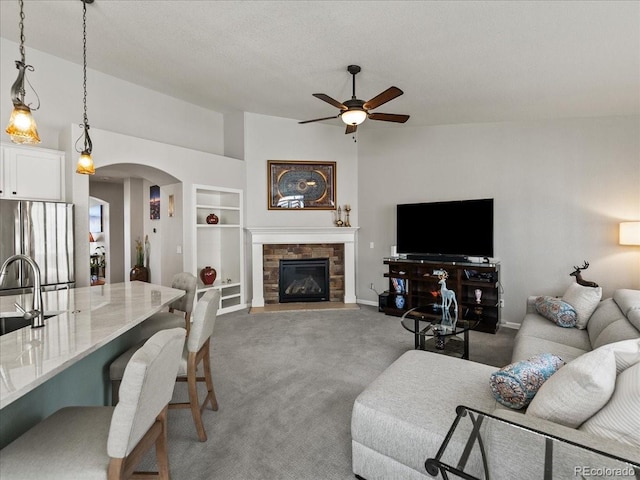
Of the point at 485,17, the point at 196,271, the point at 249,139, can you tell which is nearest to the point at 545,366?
the point at 485,17

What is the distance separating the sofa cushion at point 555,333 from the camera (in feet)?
8.95

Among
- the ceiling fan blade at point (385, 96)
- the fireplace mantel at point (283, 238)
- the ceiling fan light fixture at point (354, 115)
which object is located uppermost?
the ceiling fan blade at point (385, 96)

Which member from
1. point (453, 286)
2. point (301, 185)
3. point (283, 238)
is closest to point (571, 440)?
point (453, 286)

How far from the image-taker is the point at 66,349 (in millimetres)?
1381

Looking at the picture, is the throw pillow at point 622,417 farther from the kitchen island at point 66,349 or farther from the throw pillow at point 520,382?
the kitchen island at point 66,349

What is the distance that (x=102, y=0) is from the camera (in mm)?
2736

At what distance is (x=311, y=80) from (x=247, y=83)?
0.90m

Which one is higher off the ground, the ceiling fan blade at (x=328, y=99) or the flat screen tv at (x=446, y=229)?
the ceiling fan blade at (x=328, y=99)

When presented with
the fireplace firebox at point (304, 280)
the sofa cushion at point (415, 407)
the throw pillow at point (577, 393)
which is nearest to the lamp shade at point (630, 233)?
the sofa cushion at point (415, 407)

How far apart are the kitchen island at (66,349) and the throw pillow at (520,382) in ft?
6.26

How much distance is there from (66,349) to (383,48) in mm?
3262

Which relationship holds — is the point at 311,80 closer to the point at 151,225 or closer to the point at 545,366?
the point at 545,366

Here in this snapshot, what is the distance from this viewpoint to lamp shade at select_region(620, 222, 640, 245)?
140 inches

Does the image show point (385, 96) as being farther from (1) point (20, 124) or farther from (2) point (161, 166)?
(2) point (161, 166)
